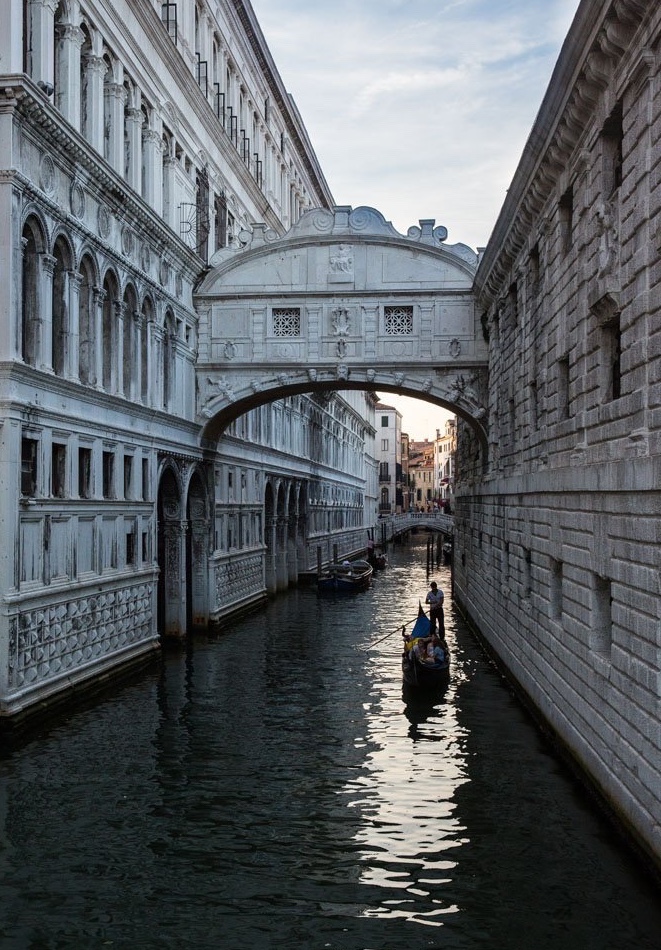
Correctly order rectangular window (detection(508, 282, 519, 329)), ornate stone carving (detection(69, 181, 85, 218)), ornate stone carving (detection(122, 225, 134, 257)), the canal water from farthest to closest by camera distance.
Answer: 1. rectangular window (detection(508, 282, 519, 329))
2. ornate stone carving (detection(122, 225, 134, 257))
3. ornate stone carving (detection(69, 181, 85, 218))
4. the canal water

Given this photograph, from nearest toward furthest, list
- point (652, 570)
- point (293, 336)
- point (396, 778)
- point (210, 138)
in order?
point (652, 570) → point (396, 778) → point (293, 336) → point (210, 138)

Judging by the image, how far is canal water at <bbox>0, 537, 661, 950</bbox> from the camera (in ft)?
26.7

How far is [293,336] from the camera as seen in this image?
23.2 meters

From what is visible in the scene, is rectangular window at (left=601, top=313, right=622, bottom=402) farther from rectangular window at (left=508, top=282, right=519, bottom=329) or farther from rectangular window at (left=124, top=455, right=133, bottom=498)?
rectangular window at (left=124, top=455, right=133, bottom=498)

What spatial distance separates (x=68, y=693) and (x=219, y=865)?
21.3 ft

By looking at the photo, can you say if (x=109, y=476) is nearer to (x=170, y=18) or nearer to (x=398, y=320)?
(x=398, y=320)

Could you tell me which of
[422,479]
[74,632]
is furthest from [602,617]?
[422,479]

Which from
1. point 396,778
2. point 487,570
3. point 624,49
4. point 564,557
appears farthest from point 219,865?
point 487,570

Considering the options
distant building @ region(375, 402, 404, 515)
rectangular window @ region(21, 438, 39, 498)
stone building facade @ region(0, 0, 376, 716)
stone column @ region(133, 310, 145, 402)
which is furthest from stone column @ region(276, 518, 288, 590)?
distant building @ region(375, 402, 404, 515)

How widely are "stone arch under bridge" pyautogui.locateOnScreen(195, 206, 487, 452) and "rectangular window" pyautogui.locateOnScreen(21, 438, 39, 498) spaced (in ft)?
31.2

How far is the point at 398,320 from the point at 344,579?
15.5m

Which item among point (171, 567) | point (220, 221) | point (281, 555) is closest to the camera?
point (171, 567)

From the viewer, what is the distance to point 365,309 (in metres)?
22.9

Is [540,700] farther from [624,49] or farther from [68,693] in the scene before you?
[624,49]
